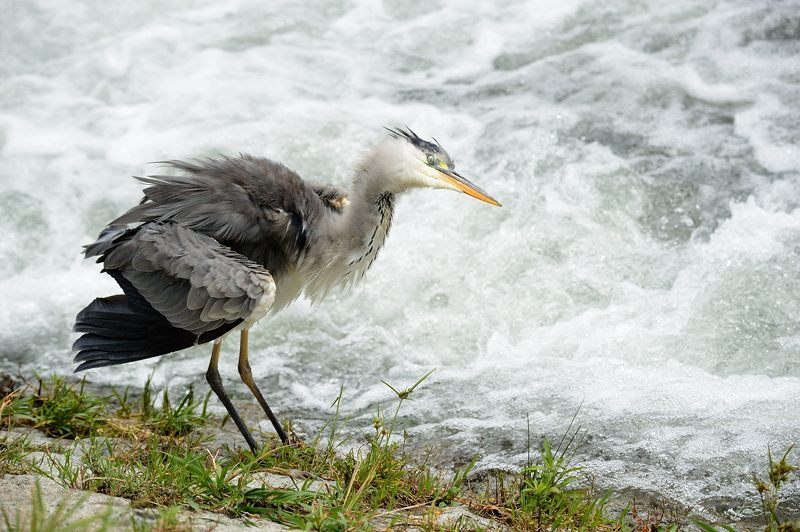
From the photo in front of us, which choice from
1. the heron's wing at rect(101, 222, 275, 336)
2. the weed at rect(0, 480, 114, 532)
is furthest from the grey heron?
the weed at rect(0, 480, 114, 532)

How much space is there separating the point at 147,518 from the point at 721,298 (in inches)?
159

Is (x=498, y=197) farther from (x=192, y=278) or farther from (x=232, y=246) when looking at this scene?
(x=192, y=278)

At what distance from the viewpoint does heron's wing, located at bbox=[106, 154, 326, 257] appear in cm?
454

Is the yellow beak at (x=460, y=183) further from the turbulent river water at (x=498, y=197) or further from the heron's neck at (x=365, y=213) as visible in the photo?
the turbulent river water at (x=498, y=197)

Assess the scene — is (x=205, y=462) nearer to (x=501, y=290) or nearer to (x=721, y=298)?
(x=501, y=290)

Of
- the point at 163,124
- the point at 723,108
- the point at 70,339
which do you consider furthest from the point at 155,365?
the point at 723,108

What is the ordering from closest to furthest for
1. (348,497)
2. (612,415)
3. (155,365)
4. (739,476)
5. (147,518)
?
(147,518) < (348,497) < (739,476) < (612,415) < (155,365)

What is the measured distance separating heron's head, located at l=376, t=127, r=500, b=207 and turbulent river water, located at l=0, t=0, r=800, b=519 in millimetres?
1330

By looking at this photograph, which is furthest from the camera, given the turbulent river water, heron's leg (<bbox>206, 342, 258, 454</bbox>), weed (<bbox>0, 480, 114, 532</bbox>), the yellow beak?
the turbulent river water

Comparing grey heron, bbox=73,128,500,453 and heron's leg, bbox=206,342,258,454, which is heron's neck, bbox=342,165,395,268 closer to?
grey heron, bbox=73,128,500,453

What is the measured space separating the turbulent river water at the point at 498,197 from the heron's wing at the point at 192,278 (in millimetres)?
1340

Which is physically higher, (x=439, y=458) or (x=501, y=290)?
(x=501, y=290)

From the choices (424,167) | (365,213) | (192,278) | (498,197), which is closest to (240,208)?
(192,278)

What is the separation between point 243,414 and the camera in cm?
548
